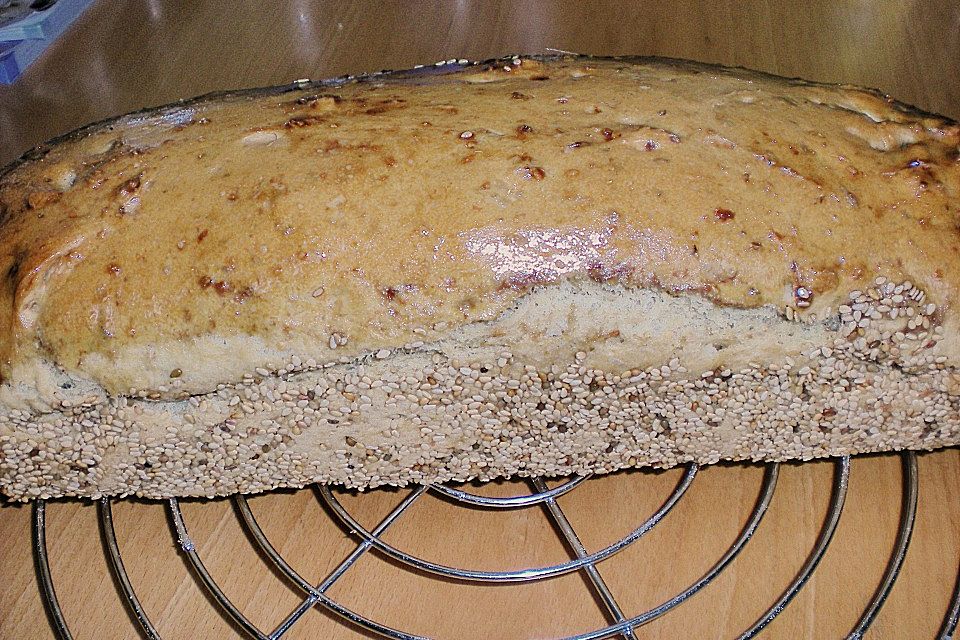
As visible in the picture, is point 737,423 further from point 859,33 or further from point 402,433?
point 859,33

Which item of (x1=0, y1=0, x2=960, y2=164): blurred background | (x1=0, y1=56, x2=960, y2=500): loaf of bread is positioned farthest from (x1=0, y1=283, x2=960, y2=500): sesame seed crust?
(x1=0, y1=0, x2=960, y2=164): blurred background

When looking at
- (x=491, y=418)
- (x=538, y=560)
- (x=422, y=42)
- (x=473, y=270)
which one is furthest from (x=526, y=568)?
(x=422, y=42)

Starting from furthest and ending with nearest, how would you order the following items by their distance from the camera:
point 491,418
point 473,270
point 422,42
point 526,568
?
1. point 422,42
2. point 526,568
3. point 491,418
4. point 473,270

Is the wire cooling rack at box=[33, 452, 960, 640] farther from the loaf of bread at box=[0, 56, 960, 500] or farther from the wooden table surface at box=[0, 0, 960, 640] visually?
the loaf of bread at box=[0, 56, 960, 500]

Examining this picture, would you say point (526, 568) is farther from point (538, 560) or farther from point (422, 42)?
point (422, 42)

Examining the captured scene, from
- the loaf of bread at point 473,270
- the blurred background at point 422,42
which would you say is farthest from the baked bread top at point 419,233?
the blurred background at point 422,42

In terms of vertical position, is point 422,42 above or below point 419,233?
below

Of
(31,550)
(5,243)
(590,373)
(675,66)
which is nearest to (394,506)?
(590,373)

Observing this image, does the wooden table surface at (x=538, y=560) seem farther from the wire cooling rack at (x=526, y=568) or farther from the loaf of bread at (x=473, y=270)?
the loaf of bread at (x=473, y=270)
